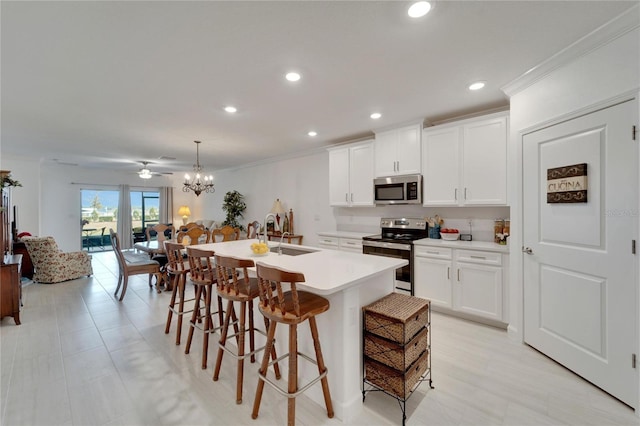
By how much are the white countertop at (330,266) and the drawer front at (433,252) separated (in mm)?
1338

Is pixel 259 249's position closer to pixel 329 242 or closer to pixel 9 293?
pixel 329 242

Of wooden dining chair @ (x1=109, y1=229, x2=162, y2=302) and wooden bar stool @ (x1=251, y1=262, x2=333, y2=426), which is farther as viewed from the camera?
wooden dining chair @ (x1=109, y1=229, x2=162, y2=302)

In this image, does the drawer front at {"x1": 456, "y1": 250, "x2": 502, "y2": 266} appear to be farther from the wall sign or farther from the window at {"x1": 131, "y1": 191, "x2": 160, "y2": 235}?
the window at {"x1": 131, "y1": 191, "x2": 160, "y2": 235}

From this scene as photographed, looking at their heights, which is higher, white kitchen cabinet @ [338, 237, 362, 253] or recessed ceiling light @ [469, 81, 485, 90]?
recessed ceiling light @ [469, 81, 485, 90]

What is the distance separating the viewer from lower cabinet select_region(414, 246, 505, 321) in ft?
9.78

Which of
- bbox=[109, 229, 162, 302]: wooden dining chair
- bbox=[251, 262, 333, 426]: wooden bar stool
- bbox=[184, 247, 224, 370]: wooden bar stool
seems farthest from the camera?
bbox=[109, 229, 162, 302]: wooden dining chair

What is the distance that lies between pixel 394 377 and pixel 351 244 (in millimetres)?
2698

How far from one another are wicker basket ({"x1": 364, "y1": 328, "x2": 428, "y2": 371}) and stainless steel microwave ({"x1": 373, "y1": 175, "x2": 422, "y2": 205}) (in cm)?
219

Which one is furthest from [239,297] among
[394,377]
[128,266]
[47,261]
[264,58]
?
[47,261]

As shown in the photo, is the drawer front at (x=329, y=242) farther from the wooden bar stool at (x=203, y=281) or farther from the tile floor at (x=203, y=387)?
the wooden bar stool at (x=203, y=281)

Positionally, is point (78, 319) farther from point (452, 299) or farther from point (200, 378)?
point (452, 299)

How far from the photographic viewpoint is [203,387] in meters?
2.09

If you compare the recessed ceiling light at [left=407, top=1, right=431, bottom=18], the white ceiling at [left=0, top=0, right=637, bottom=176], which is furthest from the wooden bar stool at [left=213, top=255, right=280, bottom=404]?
the recessed ceiling light at [left=407, top=1, right=431, bottom=18]

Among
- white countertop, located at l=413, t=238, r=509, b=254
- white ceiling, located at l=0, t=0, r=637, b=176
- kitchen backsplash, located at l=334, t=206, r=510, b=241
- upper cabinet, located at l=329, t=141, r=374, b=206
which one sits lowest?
white countertop, located at l=413, t=238, r=509, b=254
